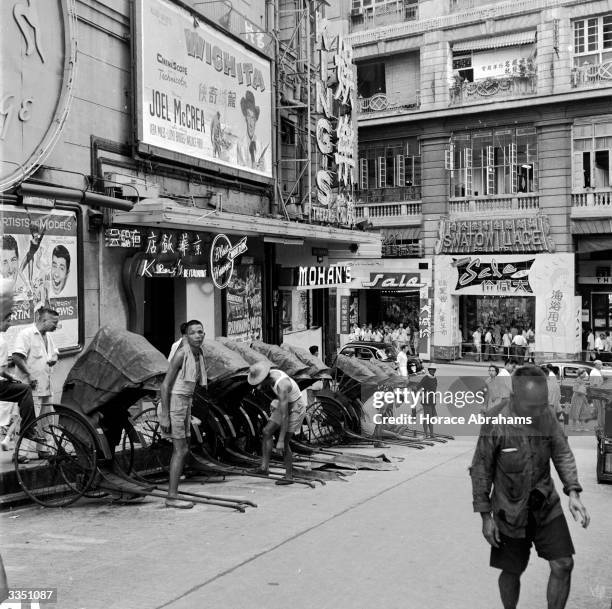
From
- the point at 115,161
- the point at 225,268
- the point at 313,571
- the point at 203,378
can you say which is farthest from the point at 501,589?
the point at 225,268

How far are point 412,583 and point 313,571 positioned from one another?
74 cm

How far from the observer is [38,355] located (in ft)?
29.1

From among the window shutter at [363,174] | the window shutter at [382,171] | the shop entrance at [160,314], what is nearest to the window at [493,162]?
the window shutter at [382,171]

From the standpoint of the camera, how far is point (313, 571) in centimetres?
609

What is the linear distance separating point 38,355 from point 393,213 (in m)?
28.8

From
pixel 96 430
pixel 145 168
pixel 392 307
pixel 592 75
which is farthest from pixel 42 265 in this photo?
pixel 392 307

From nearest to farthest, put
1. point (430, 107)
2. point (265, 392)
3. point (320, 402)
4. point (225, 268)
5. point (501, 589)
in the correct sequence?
point (501, 589) < point (265, 392) < point (320, 402) < point (225, 268) < point (430, 107)

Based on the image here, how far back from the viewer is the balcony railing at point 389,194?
1422 inches

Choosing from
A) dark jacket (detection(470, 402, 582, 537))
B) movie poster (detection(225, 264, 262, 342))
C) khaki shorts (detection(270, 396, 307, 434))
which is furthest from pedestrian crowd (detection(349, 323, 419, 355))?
dark jacket (detection(470, 402, 582, 537))

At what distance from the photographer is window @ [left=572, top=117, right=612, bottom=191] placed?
31.5m

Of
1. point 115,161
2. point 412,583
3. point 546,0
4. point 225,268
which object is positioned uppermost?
point 546,0

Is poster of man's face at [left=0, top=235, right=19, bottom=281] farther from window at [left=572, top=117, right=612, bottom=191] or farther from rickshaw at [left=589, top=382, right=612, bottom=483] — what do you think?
window at [left=572, top=117, right=612, bottom=191]

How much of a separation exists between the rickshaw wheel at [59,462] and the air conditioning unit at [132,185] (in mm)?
6079

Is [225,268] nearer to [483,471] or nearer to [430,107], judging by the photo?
[483,471]
